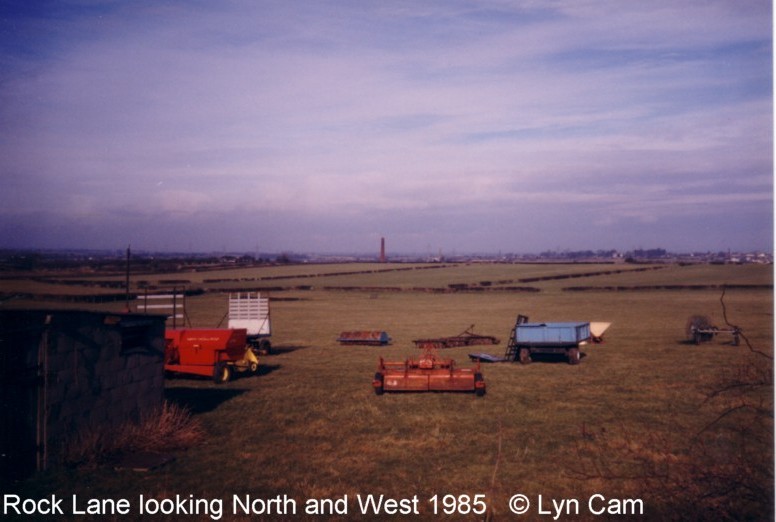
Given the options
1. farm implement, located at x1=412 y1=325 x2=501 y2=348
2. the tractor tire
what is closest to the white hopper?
farm implement, located at x1=412 y1=325 x2=501 y2=348

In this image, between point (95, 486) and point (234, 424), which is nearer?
point (95, 486)

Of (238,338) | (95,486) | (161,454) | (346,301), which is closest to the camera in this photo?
(95,486)

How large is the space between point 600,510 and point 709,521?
5.64 feet

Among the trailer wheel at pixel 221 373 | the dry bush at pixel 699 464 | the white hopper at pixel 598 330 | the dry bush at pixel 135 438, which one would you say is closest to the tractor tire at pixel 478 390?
the dry bush at pixel 699 464

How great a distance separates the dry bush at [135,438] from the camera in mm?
11480

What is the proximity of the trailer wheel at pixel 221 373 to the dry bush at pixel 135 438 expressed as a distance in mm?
5695

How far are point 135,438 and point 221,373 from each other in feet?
25.6

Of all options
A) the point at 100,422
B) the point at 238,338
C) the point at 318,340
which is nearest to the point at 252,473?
the point at 100,422

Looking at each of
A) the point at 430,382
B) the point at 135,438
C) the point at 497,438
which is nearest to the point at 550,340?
the point at 430,382

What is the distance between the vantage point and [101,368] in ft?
40.9

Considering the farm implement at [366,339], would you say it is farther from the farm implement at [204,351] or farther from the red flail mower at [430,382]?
the red flail mower at [430,382]

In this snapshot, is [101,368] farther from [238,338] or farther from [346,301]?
[346,301]

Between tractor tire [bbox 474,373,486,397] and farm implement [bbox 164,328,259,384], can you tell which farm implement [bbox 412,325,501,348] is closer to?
tractor tire [bbox 474,373,486,397]

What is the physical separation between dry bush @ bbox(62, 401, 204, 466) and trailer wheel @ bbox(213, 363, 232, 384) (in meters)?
5.69
